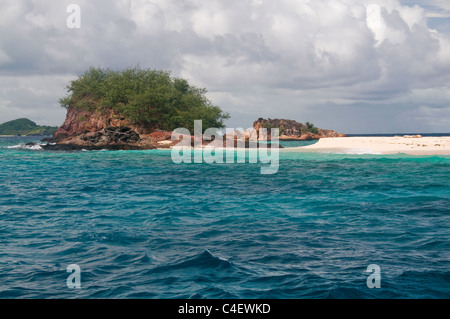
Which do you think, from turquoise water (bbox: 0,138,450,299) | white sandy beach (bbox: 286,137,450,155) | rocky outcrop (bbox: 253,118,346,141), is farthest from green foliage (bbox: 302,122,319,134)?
turquoise water (bbox: 0,138,450,299)

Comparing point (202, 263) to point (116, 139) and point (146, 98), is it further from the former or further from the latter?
point (146, 98)

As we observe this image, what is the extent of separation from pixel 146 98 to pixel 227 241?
215ft

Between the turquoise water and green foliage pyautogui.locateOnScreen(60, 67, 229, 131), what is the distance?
5426cm

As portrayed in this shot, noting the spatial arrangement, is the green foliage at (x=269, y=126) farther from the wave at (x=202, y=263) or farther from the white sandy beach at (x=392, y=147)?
the wave at (x=202, y=263)

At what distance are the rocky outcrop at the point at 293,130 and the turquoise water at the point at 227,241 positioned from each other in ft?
494

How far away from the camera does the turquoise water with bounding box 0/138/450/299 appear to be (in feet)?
26.0

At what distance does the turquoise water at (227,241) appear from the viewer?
7.93 m

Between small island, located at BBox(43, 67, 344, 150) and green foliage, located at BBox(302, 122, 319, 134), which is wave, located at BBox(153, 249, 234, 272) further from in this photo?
green foliage, located at BBox(302, 122, 319, 134)

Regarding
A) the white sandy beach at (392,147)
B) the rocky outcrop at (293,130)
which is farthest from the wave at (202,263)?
the rocky outcrop at (293,130)

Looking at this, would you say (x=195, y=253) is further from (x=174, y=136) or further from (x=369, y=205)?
(x=174, y=136)

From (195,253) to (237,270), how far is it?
1495 millimetres

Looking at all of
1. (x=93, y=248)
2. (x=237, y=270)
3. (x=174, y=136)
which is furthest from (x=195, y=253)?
(x=174, y=136)
